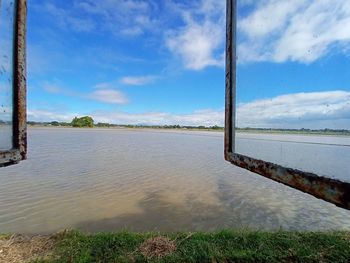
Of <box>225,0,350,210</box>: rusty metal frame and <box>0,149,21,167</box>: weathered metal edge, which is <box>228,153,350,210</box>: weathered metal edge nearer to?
<box>225,0,350,210</box>: rusty metal frame

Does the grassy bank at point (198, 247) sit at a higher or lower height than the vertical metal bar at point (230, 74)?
lower

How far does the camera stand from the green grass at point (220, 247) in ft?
13.8

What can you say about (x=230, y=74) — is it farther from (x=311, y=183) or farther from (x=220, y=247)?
(x=220, y=247)

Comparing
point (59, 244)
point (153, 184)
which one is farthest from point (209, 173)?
point (59, 244)

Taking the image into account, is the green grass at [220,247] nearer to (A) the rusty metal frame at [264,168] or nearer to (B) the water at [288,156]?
(B) the water at [288,156]

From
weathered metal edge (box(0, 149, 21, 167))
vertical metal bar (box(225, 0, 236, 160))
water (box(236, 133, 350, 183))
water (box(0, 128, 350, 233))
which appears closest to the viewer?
water (box(236, 133, 350, 183))

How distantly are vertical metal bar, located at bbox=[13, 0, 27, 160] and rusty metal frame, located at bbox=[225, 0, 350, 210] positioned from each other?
1387 millimetres

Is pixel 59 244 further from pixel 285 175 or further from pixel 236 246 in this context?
pixel 285 175

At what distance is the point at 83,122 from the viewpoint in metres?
104

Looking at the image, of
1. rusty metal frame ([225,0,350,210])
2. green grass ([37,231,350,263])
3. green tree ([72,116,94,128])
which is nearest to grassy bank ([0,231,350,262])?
green grass ([37,231,350,263])

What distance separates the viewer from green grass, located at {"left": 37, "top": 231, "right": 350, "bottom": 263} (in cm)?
421

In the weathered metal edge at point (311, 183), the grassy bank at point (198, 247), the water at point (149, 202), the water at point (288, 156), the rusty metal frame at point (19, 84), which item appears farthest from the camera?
the water at point (149, 202)

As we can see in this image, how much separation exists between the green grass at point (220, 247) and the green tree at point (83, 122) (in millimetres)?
102036

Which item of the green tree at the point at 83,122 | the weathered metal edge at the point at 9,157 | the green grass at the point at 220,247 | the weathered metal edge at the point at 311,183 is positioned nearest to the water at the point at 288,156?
the weathered metal edge at the point at 311,183
